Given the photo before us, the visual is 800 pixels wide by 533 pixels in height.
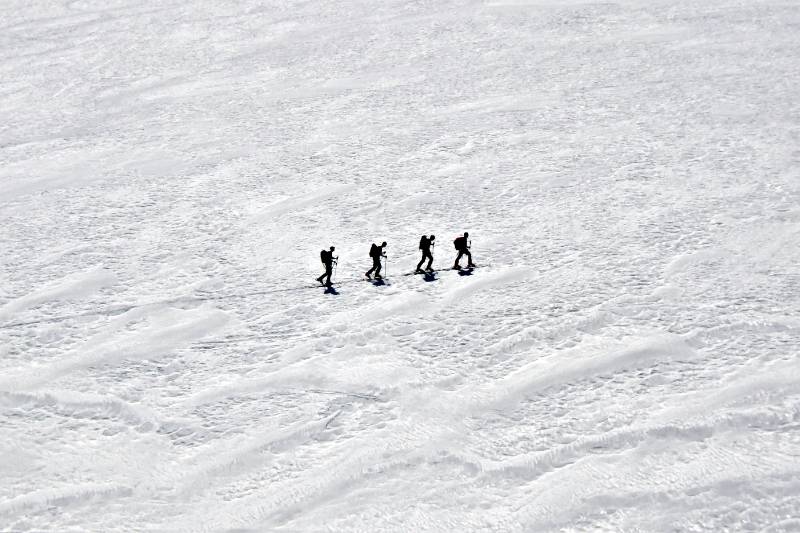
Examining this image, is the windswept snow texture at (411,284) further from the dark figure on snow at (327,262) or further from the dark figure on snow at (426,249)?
the dark figure on snow at (327,262)

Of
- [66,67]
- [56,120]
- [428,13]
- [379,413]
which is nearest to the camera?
[379,413]

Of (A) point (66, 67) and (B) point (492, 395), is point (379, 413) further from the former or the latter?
(A) point (66, 67)

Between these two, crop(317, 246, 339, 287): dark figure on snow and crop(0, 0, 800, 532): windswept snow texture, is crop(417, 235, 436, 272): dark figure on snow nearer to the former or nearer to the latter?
crop(0, 0, 800, 532): windswept snow texture

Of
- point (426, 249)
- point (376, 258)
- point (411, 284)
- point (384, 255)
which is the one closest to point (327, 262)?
point (376, 258)

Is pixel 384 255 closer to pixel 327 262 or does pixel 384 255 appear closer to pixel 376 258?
pixel 376 258

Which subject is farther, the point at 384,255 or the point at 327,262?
the point at 384,255

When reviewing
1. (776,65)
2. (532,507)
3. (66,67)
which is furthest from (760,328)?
(66,67)

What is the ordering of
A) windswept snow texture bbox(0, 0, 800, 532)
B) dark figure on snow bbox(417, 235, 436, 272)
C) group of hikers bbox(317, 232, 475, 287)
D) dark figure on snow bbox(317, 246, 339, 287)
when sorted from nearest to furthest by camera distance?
1. windswept snow texture bbox(0, 0, 800, 532)
2. dark figure on snow bbox(317, 246, 339, 287)
3. group of hikers bbox(317, 232, 475, 287)
4. dark figure on snow bbox(417, 235, 436, 272)

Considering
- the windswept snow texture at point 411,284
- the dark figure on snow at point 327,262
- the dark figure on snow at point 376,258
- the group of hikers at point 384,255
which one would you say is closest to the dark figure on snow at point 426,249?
the group of hikers at point 384,255

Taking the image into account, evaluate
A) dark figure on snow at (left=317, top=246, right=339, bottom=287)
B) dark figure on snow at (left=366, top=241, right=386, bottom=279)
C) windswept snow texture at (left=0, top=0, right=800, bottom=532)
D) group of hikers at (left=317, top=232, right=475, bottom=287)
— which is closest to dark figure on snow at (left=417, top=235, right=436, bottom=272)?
group of hikers at (left=317, top=232, right=475, bottom=287)
